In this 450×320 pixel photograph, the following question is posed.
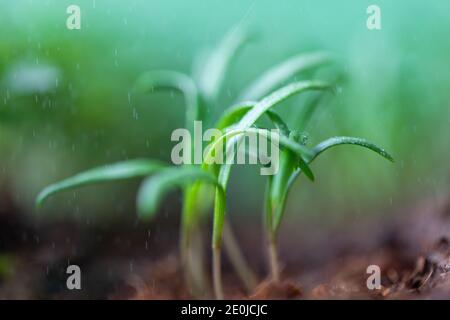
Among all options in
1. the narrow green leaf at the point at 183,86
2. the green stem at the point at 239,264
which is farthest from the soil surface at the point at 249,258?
the narrow green leaf at the point at 183,86

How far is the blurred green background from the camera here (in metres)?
1.46

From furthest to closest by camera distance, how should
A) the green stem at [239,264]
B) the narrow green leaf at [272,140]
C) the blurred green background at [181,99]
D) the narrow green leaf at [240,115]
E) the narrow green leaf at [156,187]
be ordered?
the blurred green background at [181,99], the green stem at [239,264], the narrow green leaf at [240,115], the narrow green leaf at [272,140], the narrow green leaf at [156,187]

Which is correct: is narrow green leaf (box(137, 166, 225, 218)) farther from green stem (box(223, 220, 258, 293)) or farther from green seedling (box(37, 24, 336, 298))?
green stem (box(223, 220, 258, 293))

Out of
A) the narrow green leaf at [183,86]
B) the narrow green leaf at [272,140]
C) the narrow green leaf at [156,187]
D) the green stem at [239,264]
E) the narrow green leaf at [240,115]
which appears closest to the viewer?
the narrow green leaf at [156,187]

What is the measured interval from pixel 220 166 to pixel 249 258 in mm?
556

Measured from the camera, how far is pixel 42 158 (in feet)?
4.89

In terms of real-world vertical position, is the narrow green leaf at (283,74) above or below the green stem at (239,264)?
above

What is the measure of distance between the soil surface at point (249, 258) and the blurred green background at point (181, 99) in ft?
0.25

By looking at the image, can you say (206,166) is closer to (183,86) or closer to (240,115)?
(240,115)

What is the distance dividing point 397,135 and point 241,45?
59cm

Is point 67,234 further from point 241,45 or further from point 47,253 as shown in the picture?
point 241,45

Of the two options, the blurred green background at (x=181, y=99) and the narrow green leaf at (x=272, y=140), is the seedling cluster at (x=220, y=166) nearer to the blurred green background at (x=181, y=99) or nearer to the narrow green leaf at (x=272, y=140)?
the narrow green leaf at (x=272, y=140)

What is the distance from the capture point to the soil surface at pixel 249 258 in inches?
37.3
